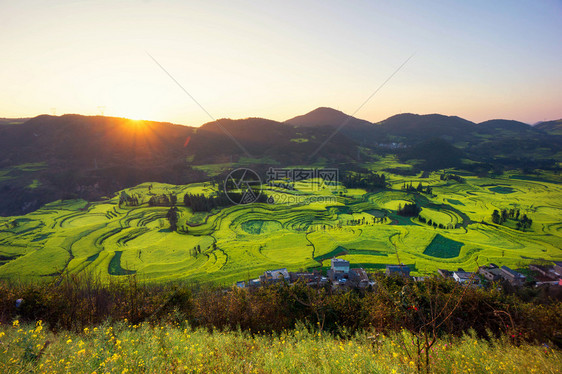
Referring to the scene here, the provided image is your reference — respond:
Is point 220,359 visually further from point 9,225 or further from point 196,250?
point 9,225

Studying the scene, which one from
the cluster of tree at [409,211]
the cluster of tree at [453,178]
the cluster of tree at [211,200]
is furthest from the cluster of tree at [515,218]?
the cluster of tree at [211,200]

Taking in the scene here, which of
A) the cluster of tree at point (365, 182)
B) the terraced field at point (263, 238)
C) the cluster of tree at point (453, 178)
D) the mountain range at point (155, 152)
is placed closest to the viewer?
the terraced field at point (263, 238)

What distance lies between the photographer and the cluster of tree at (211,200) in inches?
1977

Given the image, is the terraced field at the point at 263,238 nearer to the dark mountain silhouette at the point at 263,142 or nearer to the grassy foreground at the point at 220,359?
the grassy foreground at the point at 220,359

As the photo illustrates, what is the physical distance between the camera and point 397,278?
15477 millimetres

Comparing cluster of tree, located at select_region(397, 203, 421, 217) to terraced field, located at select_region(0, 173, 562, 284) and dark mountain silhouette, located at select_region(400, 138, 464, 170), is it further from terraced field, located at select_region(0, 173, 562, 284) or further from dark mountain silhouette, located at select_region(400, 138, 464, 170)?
dark mountain silhouette, located at select_region(400, 138, 464, 170)

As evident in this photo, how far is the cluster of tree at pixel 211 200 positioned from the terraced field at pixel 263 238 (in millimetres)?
2076

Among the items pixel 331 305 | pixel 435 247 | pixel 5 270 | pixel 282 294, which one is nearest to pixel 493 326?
pixel 331 305

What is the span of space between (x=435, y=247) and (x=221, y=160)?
9239 centimetres

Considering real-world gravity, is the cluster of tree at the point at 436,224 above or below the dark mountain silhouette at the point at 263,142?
below

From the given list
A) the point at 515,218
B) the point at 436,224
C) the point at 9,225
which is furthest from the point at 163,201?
the point at 515,218

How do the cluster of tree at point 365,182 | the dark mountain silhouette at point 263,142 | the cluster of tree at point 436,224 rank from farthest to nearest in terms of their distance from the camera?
1. the dark mountain silhouette at point 263,142
2. the cluster of tree at point 365,182
3. the cluster of tree at point 436,224

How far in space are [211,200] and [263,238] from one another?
21898mm

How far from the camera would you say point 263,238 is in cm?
3619
